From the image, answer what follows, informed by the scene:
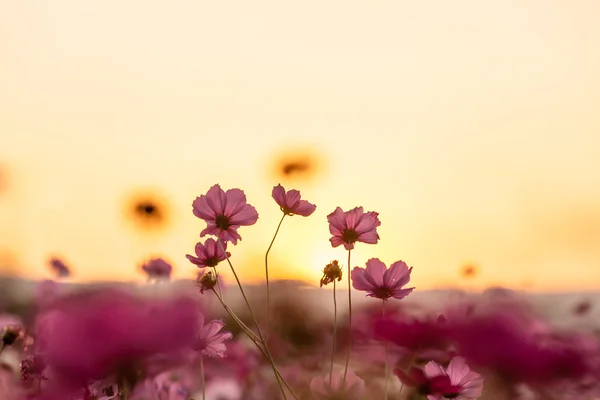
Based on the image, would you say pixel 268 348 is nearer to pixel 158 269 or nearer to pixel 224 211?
pixel 224 211

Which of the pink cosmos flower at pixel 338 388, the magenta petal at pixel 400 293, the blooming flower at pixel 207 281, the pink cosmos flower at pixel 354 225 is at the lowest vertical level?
the pink cosmos flower at pixel 338 388

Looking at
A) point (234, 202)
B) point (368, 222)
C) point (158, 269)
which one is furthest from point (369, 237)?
point (158, 269)

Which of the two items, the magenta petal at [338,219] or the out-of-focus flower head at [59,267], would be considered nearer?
the magenta petal at [338,219]

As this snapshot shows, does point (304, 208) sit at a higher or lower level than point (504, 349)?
higher

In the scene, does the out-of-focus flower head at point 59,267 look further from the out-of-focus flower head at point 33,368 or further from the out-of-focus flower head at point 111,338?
the out-of-focus flower head at point 111,338

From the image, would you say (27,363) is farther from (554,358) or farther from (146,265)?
(146,265)

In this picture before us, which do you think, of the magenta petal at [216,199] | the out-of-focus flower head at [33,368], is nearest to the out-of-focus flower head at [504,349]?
the magenta petal at [216,199]

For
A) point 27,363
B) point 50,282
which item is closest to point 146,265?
point 50,282
